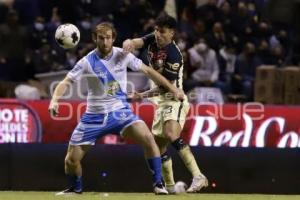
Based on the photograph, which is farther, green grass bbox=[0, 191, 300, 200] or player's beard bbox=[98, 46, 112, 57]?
A: player's beard bbox=[98, 46, 112, 57]

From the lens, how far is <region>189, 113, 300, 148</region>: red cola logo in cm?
1484

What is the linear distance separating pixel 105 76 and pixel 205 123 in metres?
3.56

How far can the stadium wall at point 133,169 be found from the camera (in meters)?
13.5

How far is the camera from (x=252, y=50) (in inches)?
696

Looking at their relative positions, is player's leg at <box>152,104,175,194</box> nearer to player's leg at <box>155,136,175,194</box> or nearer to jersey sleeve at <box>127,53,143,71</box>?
player's leg at <box>155,136,175,194</box>

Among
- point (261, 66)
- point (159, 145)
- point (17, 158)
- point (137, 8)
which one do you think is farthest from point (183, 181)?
point (137, 8)

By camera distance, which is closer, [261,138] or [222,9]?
[261,138]

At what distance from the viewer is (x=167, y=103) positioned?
489 inches

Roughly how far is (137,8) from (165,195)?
7116mm

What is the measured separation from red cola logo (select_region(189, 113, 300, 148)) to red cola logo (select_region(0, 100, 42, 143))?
226 cm

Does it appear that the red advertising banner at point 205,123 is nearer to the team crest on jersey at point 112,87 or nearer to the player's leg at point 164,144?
the player's leg at point 164,144

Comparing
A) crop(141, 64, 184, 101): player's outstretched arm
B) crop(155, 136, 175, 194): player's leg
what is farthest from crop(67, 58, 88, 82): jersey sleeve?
crop(155, 136, 175, 194): player's leg

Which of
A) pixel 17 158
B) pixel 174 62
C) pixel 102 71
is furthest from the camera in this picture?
pixel 17 158

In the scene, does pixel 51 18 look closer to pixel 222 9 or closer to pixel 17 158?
pixel 222 9
